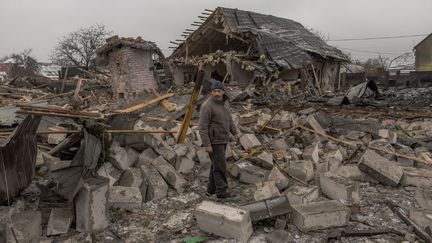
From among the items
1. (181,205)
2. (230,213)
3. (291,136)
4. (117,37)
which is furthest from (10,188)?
(117,37)

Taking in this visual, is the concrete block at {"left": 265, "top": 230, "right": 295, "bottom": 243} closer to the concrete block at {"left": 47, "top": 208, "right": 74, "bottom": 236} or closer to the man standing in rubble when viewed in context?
the man standing in rubble

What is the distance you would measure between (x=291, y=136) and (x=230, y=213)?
419 centimetres

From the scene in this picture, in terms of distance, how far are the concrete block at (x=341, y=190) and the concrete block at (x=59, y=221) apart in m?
3.47

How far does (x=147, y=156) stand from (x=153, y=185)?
0.74 metres

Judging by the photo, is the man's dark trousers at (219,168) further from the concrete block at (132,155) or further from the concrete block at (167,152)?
the concrete block at (132,155)

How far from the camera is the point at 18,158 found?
4.31 meters

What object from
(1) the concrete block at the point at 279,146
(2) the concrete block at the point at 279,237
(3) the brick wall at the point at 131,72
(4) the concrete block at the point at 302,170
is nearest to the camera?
(2) the concrete block at the point at 279,237

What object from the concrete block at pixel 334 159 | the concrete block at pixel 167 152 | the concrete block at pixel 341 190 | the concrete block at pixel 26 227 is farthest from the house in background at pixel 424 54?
the concrete block at pixel 26 227

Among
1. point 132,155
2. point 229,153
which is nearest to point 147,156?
point 132,155

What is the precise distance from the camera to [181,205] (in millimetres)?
5234

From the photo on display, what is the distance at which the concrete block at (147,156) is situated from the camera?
5.89 meters

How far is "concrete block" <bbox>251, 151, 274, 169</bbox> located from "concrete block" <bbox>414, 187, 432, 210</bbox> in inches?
87.9

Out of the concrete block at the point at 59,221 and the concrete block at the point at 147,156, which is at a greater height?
the concrete block at the point at 147,156

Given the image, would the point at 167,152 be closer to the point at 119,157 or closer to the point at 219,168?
the point at 119,157
